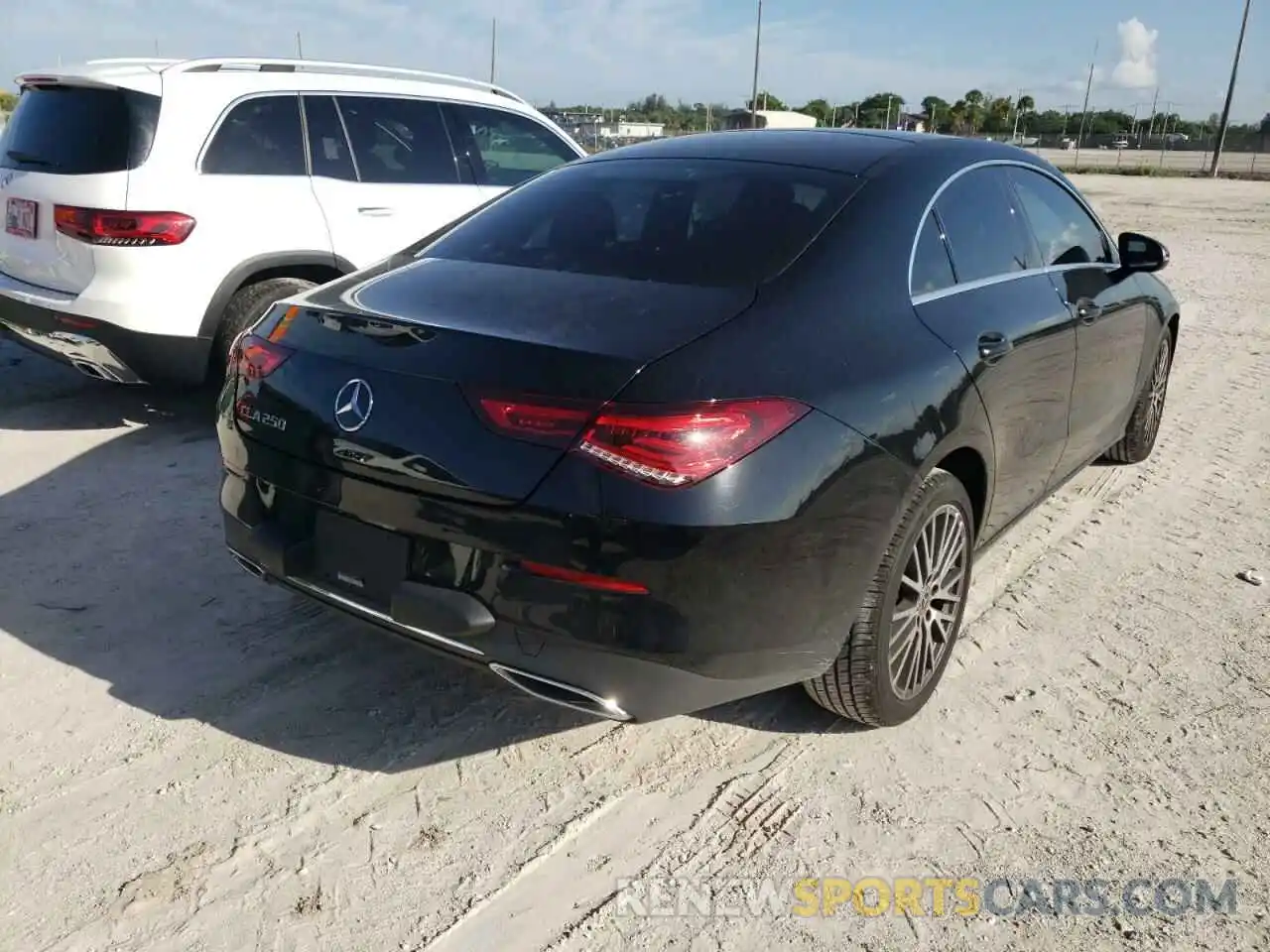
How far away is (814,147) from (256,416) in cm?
192

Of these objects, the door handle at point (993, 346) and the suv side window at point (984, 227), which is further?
the suv side window at point (984, 227)

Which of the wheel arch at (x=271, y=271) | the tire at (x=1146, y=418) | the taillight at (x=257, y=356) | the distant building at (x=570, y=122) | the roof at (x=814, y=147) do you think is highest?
the distant building at (x=570, y=122)

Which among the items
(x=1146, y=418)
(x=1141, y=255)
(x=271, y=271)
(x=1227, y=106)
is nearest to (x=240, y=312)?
(x=271, y=271)

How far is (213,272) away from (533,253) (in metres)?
2.73

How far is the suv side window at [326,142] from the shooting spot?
5633 mm

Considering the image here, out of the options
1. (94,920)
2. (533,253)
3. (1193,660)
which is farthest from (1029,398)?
(94,920)

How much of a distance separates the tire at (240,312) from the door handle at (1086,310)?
3.62 metres

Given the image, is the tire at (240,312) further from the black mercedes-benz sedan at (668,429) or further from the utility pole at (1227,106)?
the utility pole at (1227,106)

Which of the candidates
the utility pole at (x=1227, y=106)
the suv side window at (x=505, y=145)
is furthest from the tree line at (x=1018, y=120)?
the suv side window at (x=505, y=145)

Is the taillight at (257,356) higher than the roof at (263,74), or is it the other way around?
the roof at (263,74)

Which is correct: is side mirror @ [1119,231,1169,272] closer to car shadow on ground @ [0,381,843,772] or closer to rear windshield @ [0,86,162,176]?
car shadow on ground @ [0,381,843,772]

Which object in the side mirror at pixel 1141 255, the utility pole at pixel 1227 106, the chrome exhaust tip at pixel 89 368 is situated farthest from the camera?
the utility pole at pixel 1227 106

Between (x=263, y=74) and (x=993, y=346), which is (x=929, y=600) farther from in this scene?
(x=263, y=74)

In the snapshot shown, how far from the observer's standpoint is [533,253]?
120 inches
